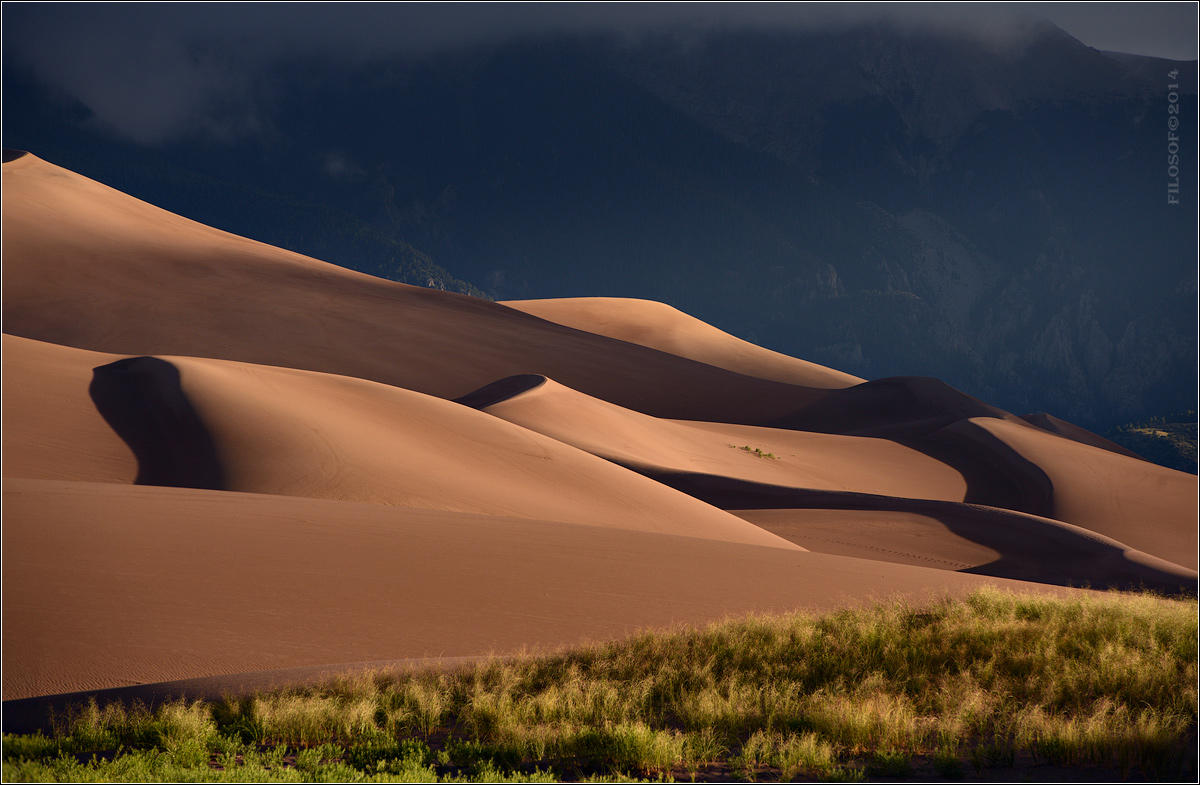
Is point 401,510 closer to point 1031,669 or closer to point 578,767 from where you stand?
point 578,767

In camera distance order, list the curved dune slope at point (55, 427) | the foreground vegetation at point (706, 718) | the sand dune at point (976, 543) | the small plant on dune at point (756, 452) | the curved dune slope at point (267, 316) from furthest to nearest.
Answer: the curved dune slope at point (267, 316) < the small plant on dune at point (756, 452) < the sand dune at point (976, 543) < the curved dune slope at point (55, 427) < the foreground vegetation at point (706, 718)

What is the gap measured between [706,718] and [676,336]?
68.6 metres

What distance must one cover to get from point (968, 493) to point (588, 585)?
2349 cm

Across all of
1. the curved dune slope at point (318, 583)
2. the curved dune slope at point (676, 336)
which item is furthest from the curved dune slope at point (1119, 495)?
the curved dune slope at point (676, 336)

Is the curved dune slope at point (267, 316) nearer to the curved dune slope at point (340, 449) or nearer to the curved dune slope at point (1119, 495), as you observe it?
the curved dune slope at point (1119, 495)

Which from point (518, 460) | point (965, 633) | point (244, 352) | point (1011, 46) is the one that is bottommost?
point (965, 633)

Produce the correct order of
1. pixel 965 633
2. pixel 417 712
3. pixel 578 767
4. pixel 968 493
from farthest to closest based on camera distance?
pixel 968 493
pixel 965 633
pixel 417 712
pixel 578 767

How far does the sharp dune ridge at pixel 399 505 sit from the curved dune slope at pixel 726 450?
6.0 inches

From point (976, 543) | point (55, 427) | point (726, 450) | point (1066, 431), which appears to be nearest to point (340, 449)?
point (55, 427)

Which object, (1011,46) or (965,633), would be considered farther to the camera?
(1011,46)

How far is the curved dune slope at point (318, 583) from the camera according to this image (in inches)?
277

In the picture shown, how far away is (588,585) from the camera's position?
9555 millimetres

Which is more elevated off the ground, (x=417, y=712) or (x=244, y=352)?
(x=244, y=352)

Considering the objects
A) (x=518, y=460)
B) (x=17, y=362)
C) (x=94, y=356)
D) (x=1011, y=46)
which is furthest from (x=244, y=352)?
(x=1011, y=46)
